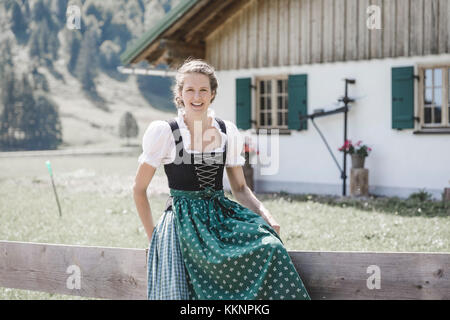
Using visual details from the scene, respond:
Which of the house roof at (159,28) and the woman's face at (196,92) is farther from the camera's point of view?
the house roof at (159,28)

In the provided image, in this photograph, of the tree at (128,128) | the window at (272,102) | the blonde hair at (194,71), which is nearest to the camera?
the blonde hair at (194,71)

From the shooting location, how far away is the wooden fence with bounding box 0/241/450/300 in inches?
95.7

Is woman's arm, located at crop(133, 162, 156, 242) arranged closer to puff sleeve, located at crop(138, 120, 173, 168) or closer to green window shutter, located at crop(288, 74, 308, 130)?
puff sleeve, located at crop(138, 120, 173, 168)

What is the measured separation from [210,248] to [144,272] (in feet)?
1.44

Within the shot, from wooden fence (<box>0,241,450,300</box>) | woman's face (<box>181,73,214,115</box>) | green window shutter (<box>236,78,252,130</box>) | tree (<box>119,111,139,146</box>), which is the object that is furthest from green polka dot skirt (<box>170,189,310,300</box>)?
tree (<box>119,111,139,146</box>)

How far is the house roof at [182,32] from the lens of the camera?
35.4 ft

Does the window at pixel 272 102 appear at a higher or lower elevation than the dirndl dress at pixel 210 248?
higher

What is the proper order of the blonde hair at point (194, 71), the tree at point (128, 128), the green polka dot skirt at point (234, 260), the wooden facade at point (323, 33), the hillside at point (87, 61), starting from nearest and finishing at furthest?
1. the green polka dot skirt at point (234, 260)
2. the blonde hair at point (194, 71)
3. the wooden facade at point (323, 33)
4. the tree at point (128, 128)
5. the hillside at point (87, 61)

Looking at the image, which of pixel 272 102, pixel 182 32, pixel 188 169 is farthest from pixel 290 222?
pixel 182 32

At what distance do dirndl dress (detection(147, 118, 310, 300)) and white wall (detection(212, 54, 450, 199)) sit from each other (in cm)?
768

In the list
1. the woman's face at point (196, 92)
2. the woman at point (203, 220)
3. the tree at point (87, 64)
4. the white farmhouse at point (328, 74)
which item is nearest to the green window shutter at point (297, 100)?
the white farmhouse at point (328, 74)

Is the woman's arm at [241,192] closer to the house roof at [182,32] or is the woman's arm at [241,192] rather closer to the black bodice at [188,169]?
the black bodice at [188,169]

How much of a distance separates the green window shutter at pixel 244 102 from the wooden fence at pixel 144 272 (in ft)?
28.5
